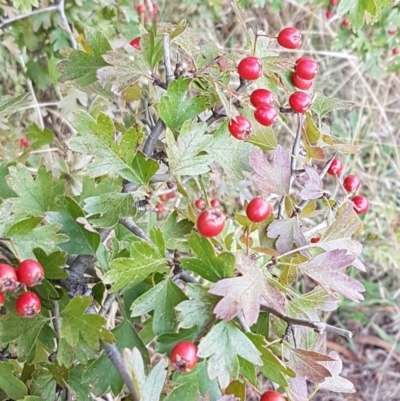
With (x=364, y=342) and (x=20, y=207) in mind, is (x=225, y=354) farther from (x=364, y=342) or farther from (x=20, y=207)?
(x=364, y=342)

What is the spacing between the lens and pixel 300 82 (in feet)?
2.43

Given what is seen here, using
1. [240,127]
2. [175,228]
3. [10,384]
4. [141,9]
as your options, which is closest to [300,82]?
[240,127]

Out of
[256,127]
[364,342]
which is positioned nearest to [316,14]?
[364,342]

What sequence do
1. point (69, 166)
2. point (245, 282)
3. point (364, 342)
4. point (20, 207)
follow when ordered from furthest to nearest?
point (364, 342)
point (69, 166)
point (20, 207)
point (245, 282)

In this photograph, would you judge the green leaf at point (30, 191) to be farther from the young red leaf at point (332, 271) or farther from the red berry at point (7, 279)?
the young red leaf at point (332, 271)

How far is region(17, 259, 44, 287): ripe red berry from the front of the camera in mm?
590

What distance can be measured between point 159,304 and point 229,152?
8.7 inches

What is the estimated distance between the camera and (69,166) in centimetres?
121

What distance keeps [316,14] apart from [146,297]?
2458 millimetres

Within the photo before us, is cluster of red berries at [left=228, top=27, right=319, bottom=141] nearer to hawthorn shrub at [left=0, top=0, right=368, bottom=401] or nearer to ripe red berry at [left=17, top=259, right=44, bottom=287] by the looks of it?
hawthorn shrub at [left=0, top=0, right=368, bottom=401]

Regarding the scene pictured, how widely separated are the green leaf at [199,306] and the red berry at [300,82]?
327 millimetres

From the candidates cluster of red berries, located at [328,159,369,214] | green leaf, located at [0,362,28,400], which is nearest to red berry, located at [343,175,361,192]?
cluster of red berries, located at [328,159,369,214]

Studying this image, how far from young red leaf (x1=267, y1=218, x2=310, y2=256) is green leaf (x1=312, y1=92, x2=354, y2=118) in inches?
8.4

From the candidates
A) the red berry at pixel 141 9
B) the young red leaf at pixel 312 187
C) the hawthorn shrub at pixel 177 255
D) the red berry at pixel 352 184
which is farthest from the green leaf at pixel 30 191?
the red berry at pixel 141 9
